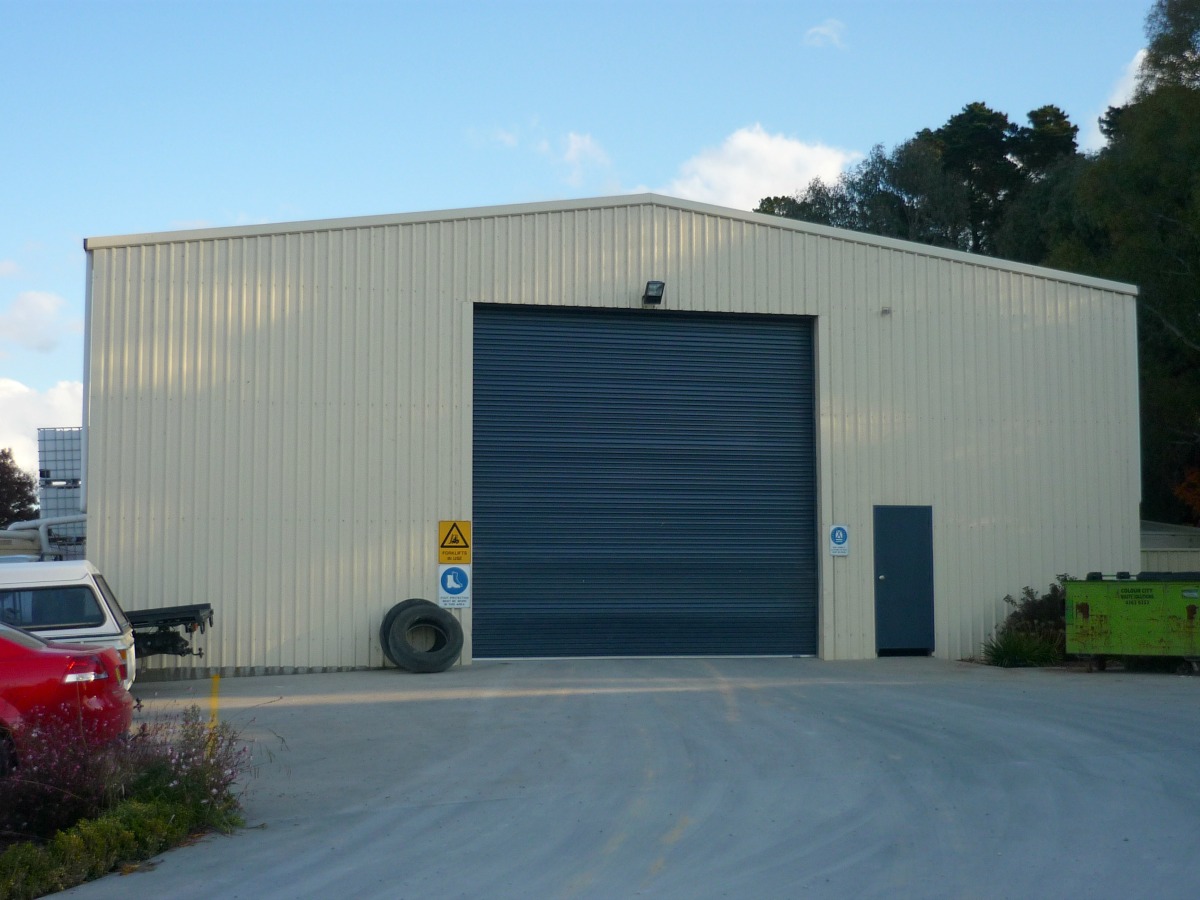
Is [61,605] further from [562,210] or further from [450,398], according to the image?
[562,210]

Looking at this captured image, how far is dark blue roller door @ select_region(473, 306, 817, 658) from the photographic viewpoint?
18.9m

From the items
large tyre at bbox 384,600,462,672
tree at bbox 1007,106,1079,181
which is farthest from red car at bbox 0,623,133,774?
tree at bbox 1007,106,1079,181

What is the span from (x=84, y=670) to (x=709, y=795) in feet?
15.5

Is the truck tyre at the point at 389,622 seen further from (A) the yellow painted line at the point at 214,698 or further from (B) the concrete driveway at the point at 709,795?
(A) the yellow painted line at the point at 214,698

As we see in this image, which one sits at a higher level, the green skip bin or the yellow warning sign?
the yellow warning sign

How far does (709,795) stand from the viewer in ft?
29.5

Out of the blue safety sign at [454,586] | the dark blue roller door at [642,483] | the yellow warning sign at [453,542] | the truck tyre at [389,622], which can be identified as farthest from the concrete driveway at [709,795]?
the dark blue roller door at [642,483]

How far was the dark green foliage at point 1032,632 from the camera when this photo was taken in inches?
730

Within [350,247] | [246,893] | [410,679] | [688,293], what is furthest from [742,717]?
[350,247]

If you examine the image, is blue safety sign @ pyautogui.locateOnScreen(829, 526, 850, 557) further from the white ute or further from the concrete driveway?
the white ute

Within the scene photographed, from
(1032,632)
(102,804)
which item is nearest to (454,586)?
(1032,632)

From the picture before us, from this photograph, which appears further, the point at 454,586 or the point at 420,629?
the point at 454,586

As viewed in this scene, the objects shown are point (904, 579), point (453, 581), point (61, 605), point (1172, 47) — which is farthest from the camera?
point (1172, 47)

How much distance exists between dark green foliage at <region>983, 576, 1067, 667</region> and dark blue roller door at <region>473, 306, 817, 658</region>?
118 inches
